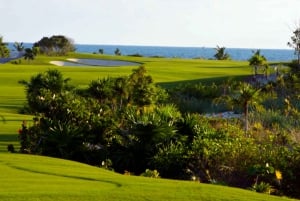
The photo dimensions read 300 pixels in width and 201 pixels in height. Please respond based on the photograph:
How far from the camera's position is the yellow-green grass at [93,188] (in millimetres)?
7762

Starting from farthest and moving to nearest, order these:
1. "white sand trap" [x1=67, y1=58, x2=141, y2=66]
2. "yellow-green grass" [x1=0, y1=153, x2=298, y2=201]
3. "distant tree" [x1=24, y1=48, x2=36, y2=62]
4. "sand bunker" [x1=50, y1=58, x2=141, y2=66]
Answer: "distant tree" [x1=24, y1=48, x2=36, y2=62] < "white sand trap" [x1=67, y1=58, x2=141, y2=66] < "sand bunker" [x1=50, y1=58, x2=141, y2=66] < "yellow-green grass" [x1=0, y1=153, x2=298, y2=201]

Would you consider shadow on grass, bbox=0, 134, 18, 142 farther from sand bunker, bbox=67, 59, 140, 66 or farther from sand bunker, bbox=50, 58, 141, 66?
sand bunker, bbox=67, 59, 140, 66

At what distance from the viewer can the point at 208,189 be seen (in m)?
8.63

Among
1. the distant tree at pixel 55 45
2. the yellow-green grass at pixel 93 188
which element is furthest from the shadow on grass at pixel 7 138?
the distant tree at pixel 55 45

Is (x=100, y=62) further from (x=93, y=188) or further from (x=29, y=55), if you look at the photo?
(x=93, y=188)

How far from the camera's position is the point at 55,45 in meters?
104

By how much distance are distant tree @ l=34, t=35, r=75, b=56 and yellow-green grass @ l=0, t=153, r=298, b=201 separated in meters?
93.8

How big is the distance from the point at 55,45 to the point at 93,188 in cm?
9743

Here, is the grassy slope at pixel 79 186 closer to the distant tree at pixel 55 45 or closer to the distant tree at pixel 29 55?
the distant tree at pixel 29 55

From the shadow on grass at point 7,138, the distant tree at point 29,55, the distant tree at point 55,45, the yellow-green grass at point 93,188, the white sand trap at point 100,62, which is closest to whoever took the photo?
the yellow-green grass at point 93,188

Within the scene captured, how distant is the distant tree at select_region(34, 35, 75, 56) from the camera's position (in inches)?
4065

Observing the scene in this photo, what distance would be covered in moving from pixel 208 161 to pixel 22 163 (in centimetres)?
450

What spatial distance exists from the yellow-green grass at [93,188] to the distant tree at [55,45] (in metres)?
93.8

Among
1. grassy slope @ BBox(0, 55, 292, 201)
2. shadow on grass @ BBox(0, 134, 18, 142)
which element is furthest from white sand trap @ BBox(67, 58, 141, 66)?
grassy slope @ BBox(0, 55, 292, 201)
